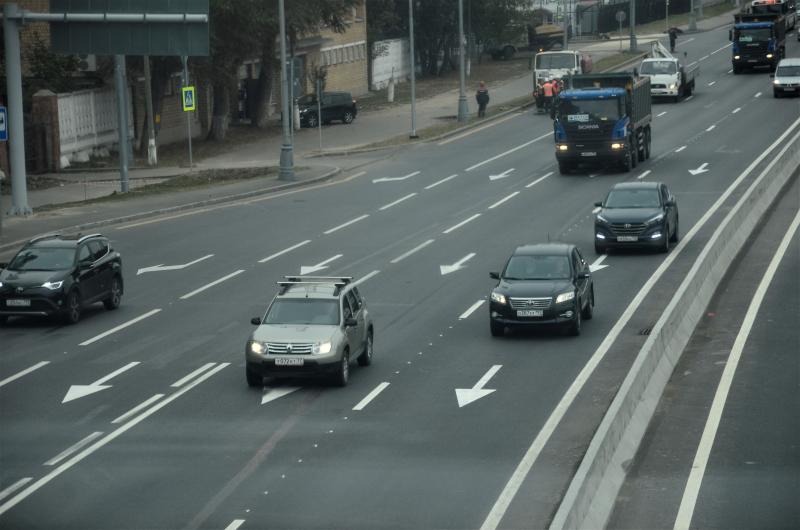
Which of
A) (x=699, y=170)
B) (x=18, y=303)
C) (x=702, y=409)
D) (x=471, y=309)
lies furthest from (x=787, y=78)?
(x=702, y=409)

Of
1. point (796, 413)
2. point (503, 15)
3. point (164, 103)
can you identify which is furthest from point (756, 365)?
point (503, 15)

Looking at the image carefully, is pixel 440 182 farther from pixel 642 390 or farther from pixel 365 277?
pixel 642 390

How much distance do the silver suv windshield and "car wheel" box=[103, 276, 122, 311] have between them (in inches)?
300

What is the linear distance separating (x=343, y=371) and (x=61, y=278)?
27.1 ft

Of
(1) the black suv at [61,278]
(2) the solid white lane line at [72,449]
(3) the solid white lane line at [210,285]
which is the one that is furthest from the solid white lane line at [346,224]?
(2) the solid white lane line at [72,449]

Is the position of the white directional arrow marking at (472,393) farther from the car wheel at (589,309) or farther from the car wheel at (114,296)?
the car wheel at (114,296)

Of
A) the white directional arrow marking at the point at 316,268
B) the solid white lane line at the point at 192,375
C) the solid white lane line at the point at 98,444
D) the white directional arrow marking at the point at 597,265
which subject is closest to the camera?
the solid white lane line at the point at 98,444

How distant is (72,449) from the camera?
19.9 meters

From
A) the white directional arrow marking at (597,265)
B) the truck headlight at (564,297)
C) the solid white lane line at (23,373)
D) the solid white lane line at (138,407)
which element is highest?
the truck headlight at (564,297)

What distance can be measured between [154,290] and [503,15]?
62.9m

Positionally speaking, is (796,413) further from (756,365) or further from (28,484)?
(28,484)

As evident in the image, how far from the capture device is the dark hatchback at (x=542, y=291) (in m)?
26.4

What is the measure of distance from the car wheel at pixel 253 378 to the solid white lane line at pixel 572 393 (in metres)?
4.93

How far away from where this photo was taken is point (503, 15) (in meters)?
92.1
